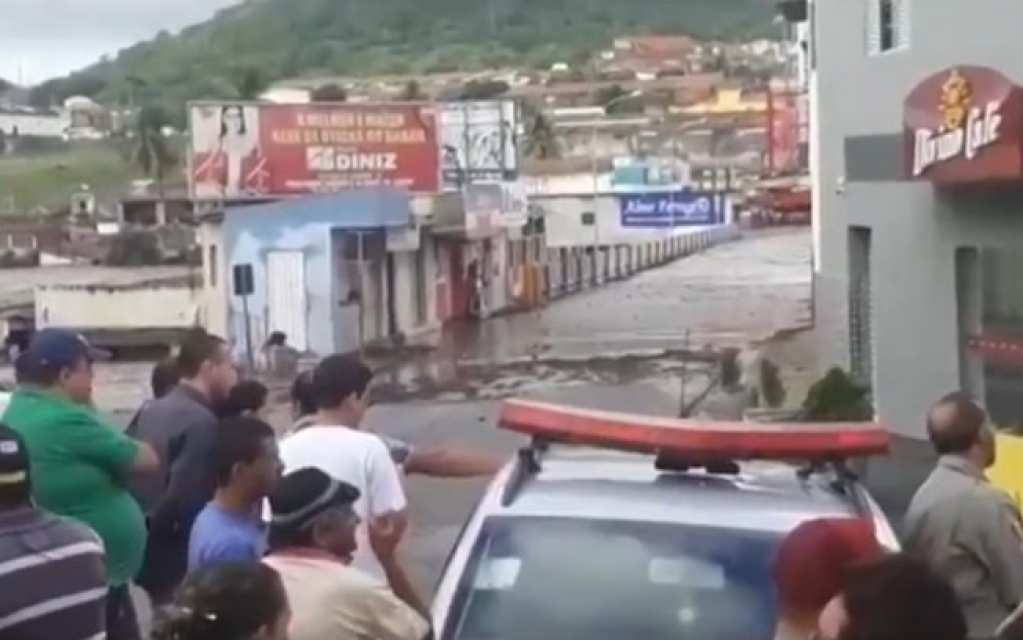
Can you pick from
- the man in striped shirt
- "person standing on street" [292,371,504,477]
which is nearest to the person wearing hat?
the man in striped shirt

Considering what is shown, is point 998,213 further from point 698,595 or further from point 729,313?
point 729,313

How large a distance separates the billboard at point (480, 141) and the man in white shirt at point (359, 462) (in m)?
53.4

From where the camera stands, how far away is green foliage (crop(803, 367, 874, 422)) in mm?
20016

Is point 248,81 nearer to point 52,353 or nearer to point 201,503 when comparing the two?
point 201,503

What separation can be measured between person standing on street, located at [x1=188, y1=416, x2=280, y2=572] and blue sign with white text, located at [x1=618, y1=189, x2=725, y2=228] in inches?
2242

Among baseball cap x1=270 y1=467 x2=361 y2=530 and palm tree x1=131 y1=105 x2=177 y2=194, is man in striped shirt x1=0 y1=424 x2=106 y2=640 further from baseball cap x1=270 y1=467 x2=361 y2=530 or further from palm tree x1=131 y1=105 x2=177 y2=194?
palm tree x1=131 y1=105 x2=177 y2=194

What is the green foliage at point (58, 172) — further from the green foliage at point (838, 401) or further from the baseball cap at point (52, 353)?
the baseball cap at point (52, 353)

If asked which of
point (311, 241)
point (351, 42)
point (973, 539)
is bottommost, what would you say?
point (973, 539)

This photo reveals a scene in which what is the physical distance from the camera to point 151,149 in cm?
12044

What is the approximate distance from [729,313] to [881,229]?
32.1 metres

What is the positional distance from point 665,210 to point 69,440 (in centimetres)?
5833

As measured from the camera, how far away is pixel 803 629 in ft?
13.6

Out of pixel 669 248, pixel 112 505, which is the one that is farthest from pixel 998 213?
pixel 669 248

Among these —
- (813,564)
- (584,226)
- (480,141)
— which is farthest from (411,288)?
(813,564)
